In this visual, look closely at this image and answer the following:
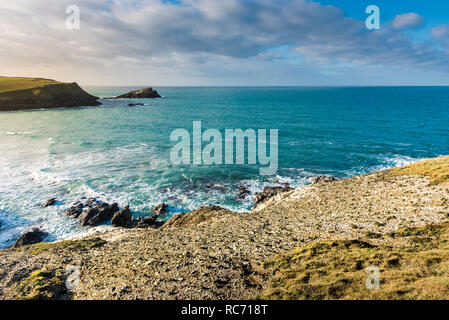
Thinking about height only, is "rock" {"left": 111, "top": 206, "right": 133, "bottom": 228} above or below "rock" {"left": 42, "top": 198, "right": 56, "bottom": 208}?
below

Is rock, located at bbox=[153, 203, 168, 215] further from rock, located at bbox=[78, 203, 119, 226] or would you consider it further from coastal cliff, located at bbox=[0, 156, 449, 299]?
coastal cliff, located at bbox=[0, 156, 449, 299]

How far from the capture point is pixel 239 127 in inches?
3533

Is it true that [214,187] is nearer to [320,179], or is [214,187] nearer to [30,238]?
[320,179]

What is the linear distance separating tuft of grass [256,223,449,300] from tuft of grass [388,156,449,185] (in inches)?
445

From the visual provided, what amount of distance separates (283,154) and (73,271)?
154 ft

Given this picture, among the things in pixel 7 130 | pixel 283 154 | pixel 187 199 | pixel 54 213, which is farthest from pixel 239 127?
pixel 7 130

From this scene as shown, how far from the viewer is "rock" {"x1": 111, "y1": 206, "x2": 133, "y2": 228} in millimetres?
29394

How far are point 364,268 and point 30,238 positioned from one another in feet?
110

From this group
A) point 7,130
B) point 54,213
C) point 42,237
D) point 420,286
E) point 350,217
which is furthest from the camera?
point 7,130

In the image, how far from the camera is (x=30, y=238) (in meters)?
26.6

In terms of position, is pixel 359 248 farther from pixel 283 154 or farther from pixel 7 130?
pixel 7 130

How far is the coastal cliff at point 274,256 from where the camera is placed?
12734 mm

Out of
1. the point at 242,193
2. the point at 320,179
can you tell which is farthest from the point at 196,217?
the point at 320,179

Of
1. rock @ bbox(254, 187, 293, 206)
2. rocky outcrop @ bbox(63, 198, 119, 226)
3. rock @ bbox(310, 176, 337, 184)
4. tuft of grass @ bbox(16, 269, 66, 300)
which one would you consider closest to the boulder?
rock @ bbox(254, 187, 293, 206)
